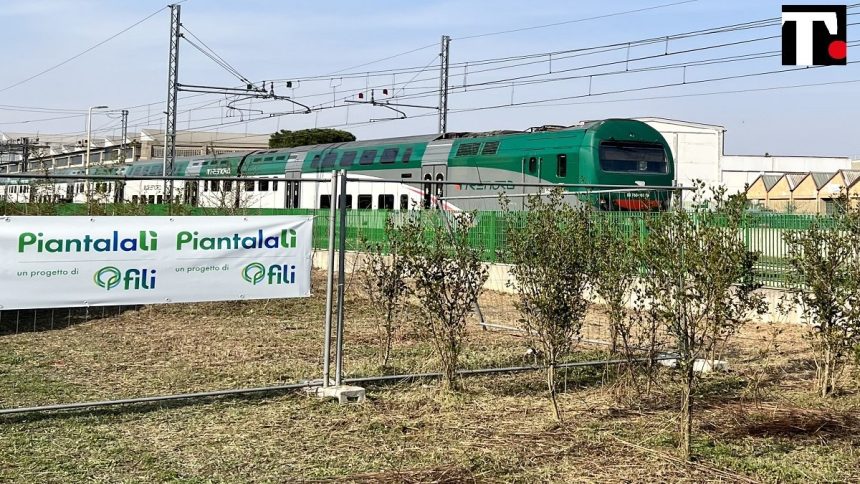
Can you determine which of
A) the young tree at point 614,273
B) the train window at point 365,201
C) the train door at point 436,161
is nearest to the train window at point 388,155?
the train door at point 436,161

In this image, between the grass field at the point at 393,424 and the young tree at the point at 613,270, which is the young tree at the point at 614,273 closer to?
the young tree at the point at 613,270

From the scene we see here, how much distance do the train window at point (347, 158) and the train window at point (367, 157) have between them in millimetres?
545

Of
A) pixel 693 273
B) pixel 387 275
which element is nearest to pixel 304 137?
pixel 387 275

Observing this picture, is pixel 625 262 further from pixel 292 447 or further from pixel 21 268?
pixel 21 268

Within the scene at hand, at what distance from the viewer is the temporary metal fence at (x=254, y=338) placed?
25.5 feet

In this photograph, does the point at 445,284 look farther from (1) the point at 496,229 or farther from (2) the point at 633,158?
(2) the point at 633,158

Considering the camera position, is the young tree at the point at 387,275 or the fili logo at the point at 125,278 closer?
the fili logo at the point at 125,278

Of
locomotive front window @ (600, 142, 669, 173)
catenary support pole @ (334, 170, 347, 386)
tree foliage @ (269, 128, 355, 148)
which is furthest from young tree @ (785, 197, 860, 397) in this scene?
tree foliage @ (269, 128, 355, 148)

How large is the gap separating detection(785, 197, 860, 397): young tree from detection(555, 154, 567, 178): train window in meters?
11.9

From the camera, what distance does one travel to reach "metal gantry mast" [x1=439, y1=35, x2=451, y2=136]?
2888 cm

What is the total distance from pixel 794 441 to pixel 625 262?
7.40 ft

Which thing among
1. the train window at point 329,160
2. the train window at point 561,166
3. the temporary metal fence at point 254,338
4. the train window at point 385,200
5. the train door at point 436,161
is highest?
the train window at point 329,160

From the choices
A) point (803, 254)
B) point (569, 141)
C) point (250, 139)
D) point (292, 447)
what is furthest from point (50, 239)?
point (250, 139)

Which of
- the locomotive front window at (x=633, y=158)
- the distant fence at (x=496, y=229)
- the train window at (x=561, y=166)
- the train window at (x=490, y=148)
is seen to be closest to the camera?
the distant fence at (x=496, y=229)
